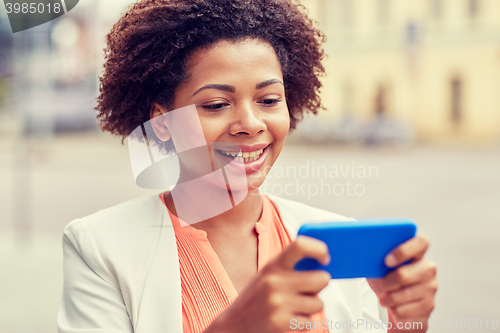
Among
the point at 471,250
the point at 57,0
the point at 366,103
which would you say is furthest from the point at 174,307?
the point at 366,103

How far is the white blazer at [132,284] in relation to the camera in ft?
4.45

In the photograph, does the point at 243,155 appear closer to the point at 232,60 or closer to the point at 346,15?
the point at 232,60

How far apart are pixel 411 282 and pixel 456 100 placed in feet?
70.0

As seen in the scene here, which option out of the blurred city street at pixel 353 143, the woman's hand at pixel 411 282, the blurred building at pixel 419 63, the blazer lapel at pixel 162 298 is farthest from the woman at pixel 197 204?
the blurred building at pixel 419 63

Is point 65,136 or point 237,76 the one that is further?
point 65,136

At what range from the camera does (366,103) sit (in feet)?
71.3

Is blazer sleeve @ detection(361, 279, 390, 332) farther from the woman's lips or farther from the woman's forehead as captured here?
the woman's forehead

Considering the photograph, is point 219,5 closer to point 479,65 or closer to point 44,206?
point 44,206

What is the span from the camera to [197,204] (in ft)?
5.22

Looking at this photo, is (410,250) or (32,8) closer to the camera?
(410,250)

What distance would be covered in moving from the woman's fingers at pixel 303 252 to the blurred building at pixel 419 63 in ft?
58.9

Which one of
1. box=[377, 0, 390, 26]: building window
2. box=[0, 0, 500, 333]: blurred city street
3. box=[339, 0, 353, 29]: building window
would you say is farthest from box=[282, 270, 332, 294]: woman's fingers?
box=[377, 0, 390, 26]: building window

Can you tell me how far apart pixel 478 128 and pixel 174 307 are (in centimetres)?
2051

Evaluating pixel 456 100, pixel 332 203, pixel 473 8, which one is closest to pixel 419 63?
pixel 456 100
